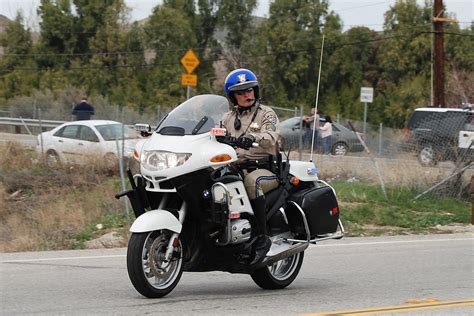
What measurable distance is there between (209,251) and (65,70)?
41.6 m

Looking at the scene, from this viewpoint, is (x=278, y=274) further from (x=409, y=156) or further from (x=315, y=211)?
(x=409, y=156)

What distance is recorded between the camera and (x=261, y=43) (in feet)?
154

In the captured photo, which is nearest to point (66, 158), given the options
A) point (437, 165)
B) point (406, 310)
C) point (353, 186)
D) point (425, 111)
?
point (353, 186)

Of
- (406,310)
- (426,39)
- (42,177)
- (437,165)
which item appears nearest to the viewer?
(406,310)

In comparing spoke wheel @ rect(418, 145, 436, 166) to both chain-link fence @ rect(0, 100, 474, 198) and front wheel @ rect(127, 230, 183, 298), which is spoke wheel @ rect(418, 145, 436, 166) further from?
front wheel @ rect(127, 230, 183, 298)

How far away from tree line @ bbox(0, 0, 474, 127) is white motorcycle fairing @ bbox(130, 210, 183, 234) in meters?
35.5

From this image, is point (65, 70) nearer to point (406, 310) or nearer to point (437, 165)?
point (437, 165)

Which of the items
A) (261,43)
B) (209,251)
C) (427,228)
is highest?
(261,43)

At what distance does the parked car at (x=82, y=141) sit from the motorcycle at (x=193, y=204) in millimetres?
11485

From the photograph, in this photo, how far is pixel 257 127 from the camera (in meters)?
8.31

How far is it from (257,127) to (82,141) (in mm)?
14978

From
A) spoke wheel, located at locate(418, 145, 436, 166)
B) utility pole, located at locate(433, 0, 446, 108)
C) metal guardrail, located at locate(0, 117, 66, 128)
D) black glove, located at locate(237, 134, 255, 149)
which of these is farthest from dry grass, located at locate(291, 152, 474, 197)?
utility pole, located at locate(433, 0, 446, 108)

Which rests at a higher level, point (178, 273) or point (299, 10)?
point (299, 10)

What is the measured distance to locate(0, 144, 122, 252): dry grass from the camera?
14096 millimetres
